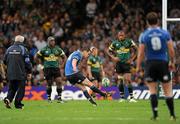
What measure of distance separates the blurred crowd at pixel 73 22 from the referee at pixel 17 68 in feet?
33.1

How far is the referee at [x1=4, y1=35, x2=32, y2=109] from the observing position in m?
22.3

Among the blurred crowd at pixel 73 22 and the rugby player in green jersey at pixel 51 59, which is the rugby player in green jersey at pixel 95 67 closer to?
the rugby player in green jersey at pixel 51 59

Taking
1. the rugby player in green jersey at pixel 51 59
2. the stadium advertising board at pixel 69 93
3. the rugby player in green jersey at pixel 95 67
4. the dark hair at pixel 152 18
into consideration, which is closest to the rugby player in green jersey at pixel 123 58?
the rugby player in green jersey at pixel 51 59

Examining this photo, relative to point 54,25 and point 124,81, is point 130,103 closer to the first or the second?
point 124,81

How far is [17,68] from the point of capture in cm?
2241

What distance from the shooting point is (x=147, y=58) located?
651 inches

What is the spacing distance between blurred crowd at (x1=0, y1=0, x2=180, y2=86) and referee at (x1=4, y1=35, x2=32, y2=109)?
10.1 meters

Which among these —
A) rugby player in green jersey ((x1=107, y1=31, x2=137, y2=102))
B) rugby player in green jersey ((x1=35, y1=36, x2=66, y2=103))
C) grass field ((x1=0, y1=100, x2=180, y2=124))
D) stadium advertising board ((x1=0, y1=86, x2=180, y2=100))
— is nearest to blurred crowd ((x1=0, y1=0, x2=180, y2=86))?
stadium advertising board ((x1=0, y1=86, x2=180, y2=100))

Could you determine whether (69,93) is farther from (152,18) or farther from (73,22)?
(152,18)

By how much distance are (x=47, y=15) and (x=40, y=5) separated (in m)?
0.95

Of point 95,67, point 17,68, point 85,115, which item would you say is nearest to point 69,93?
point 95,67

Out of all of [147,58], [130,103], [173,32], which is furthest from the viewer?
[173,32]

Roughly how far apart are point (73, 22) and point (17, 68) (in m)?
14.1

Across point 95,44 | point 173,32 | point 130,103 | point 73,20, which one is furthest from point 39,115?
point 73,20
